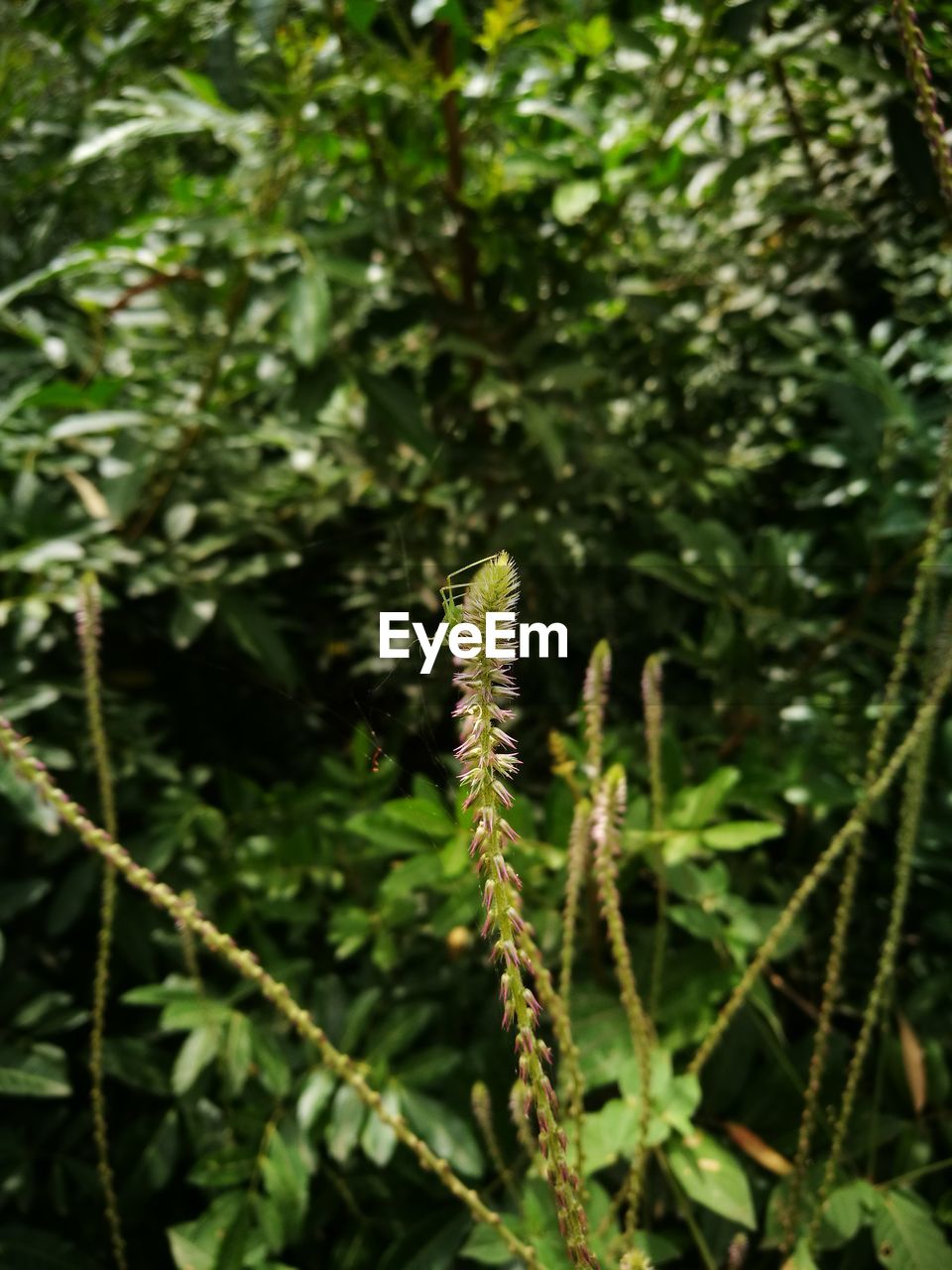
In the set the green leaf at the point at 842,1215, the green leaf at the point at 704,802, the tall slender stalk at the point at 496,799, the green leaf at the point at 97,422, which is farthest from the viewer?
the green leaf at the point at 97,422

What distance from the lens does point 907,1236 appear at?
79 cm

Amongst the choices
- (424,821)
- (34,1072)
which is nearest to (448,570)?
(424,821)

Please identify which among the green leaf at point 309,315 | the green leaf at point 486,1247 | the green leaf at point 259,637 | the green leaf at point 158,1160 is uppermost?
the green leaf at point 309,315

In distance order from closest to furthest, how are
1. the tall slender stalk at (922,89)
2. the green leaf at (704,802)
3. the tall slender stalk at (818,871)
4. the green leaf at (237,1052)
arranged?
the tall slender stalk at (922,89) → the tall slender stalk at (818,871) → the green leaf at (704,802) → the green leaf at (237,1052)

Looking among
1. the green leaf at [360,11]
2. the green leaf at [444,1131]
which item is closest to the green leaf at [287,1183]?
the green leaf at [444,1131]

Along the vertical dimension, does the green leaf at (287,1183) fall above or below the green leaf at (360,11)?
below

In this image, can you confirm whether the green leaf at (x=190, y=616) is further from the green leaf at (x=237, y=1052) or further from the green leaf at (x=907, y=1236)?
the green leaf at (x=907, y=1236)

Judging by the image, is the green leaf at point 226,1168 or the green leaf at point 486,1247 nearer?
the green leaf at point 486,1247

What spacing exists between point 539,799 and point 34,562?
2.27ft

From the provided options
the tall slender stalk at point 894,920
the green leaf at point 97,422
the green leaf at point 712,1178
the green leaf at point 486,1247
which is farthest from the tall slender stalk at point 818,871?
the green leaf at point 97,422

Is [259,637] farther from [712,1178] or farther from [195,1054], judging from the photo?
[712,1178]

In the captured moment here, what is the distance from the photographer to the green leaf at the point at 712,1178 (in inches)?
30.5

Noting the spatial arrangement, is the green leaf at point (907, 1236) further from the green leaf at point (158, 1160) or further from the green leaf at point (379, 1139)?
the green leaf at point (158, 1160)

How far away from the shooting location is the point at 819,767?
1.08m
